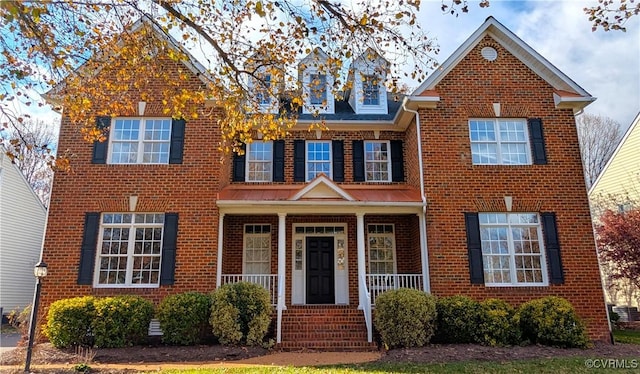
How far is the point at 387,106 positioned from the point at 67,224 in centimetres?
1036

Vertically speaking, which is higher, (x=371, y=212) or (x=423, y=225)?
(x=371, y=212)

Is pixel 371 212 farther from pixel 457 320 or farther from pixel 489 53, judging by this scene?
pixel 489 53

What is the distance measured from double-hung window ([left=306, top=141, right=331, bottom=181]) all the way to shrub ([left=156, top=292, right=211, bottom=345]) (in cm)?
529

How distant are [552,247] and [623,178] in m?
11.3

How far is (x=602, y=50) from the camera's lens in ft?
32.9

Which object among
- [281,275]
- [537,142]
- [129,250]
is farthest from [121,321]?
[537,142]

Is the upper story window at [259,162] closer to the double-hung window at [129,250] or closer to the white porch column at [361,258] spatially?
the double-hung window at [129,250]

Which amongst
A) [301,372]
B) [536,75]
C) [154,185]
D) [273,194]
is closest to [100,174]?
[154,185]

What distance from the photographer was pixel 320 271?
13.0 metres

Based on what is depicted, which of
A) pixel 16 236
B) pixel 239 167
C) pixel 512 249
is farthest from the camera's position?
pixel 16 236

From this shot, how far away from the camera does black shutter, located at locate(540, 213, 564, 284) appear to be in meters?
11.0

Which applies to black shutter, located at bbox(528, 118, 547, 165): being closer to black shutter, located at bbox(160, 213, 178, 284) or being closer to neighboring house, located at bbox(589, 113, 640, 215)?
neighboring house, located at bbox(589, 113, 640, 215)

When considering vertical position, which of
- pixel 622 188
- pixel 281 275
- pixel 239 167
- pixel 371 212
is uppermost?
pixel 622 188

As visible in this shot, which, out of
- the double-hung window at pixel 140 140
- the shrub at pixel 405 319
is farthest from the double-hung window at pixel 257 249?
the shrub at pixel 405 319
